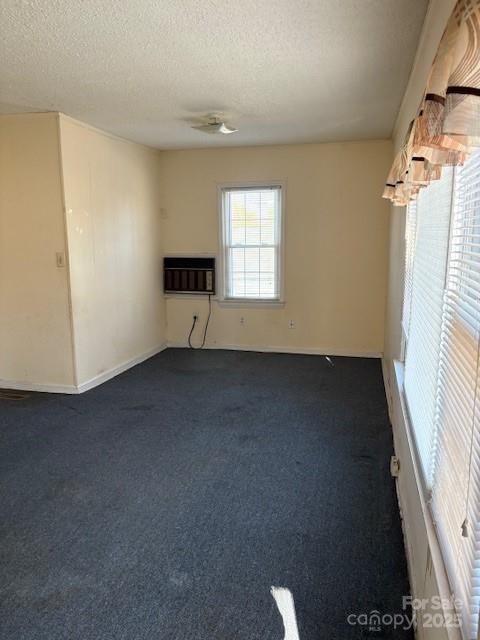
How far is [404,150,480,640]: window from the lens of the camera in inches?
38.9

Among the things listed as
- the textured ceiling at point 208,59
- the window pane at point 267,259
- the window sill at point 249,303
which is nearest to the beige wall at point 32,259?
the textured ceiling at point 208,59

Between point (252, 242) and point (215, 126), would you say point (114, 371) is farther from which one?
point (215, 126)

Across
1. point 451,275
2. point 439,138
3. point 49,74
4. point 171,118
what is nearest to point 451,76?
point 439,138

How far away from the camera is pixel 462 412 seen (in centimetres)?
116

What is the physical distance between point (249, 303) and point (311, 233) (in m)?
1.14

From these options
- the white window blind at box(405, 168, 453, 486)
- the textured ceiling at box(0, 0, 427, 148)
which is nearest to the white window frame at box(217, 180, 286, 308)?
the textured ceiling at box(0, 0, 427, 148)

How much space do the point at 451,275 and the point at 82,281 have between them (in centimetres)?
353

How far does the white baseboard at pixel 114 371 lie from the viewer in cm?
429

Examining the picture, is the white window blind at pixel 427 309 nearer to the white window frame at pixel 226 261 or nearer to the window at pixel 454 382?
the window at pixel 454 382

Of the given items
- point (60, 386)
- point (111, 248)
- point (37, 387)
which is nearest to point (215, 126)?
point (111, 248)

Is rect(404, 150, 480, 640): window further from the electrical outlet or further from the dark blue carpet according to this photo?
the electrical outlet

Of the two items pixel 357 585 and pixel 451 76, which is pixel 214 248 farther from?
pixel 451 76

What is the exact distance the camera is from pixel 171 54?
262cm

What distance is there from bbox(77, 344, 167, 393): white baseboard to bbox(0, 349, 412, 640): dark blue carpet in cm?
21
